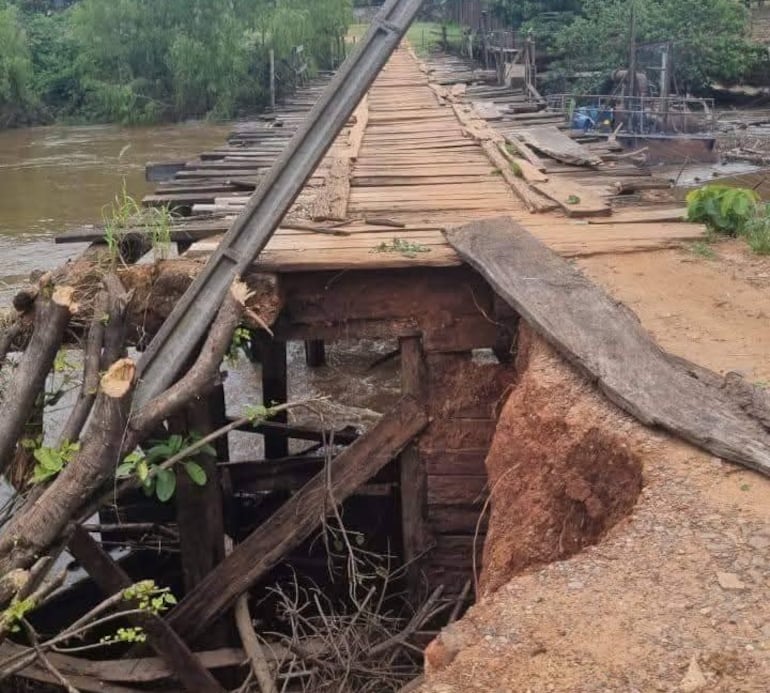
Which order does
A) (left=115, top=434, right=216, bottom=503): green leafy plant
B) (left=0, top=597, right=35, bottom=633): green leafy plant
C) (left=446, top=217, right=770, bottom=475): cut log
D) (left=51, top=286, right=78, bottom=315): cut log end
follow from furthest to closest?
(left=51, top=286, right=78, bottom=315): cut log end < (left=115, top=434, right=216, bottom=503): green leafy plant < (left=0, top=597, right=35, bottom=633): green leafy plant < (left=446, top=217, right=770, bottom=475): cut log

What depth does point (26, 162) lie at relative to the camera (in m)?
26.5

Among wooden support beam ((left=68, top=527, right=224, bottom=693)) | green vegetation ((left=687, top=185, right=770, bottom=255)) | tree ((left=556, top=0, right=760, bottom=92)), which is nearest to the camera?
wooden support beam ((left=68, top=527, right=224, bottom=693))

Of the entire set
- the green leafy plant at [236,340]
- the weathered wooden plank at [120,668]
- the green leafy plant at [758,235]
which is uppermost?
the green leafy plant at [758,235]

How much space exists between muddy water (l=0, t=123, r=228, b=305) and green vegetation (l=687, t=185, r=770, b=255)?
28.8 feet

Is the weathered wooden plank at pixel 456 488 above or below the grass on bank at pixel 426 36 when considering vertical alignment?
below

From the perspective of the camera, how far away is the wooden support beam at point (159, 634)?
5332 mm

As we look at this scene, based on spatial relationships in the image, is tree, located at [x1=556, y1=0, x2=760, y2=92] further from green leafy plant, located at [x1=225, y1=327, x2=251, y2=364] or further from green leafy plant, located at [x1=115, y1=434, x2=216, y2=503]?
green leafy plant, located at [x1=115, y1=434, x2=216, y2=503]

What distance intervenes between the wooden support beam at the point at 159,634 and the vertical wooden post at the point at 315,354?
6.90 m

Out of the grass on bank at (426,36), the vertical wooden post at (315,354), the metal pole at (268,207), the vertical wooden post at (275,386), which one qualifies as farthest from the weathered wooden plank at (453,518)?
the grass on bank at (426,36)

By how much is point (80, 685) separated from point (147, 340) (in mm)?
1868

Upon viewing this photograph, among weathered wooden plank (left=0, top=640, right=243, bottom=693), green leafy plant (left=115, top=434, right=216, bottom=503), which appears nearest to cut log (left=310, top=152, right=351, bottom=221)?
green leafy plant (left=115, top=434, right=216, bottom=503)

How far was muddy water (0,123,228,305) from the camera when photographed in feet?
56.9

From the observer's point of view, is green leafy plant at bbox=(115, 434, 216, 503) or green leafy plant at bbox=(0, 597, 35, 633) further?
green leafy plant at bbox=(115, 434, 216, 503)

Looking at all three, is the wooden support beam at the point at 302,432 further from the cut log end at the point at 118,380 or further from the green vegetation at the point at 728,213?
the cut log end at the point at 118,380
